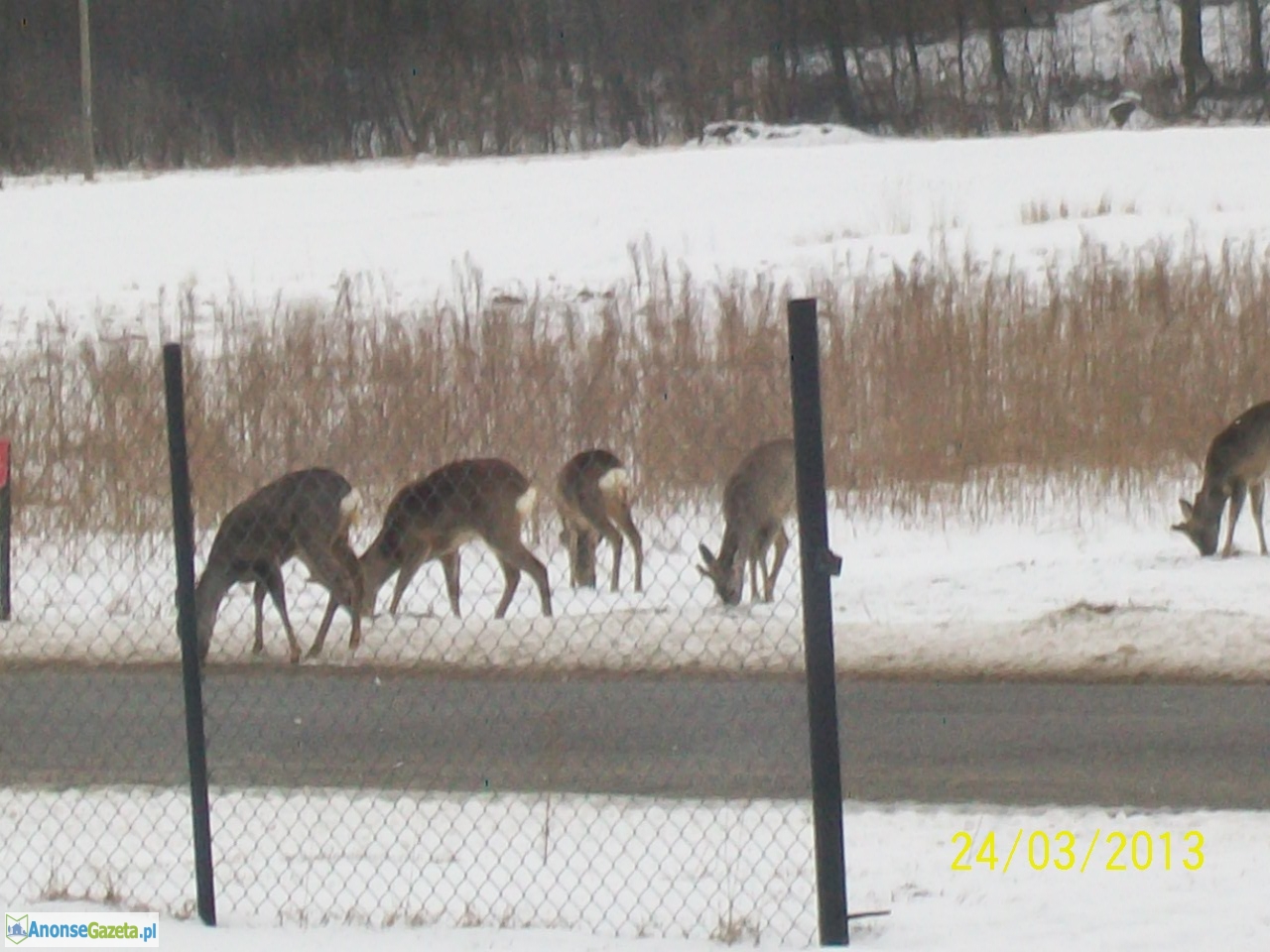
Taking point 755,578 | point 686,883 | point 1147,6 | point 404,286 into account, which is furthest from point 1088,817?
point 1147,6

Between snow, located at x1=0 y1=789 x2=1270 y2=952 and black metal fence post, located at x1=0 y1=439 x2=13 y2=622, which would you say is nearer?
snow, located at x1=0 y1=789 x2=1270 y2=952

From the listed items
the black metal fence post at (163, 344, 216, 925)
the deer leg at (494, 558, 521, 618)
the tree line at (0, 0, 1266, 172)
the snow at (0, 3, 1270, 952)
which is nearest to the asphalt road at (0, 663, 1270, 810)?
the snow at (0, 3, 1270, 952)

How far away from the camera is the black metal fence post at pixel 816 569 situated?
5.32 metres

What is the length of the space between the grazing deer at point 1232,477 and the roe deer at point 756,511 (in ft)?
9.62

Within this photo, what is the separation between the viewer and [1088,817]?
702 cm

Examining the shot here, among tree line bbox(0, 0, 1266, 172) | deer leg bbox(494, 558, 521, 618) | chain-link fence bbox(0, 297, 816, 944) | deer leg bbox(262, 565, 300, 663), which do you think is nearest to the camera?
chain-link fence bbox(0, 297, 816, 944)

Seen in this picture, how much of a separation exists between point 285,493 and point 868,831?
5336 millimetres

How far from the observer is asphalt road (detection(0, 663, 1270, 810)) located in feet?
25.5

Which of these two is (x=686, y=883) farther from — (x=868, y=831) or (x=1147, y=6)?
(x=1147, y=6)

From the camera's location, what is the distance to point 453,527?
12203mm

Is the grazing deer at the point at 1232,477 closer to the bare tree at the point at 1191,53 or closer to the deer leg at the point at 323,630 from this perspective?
the deer leg at the point at 323,630

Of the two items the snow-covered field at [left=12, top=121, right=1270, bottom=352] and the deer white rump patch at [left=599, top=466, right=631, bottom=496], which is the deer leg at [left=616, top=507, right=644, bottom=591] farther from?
the snow-covered field at [left=12, top=121, right=1270, bottom=352]
